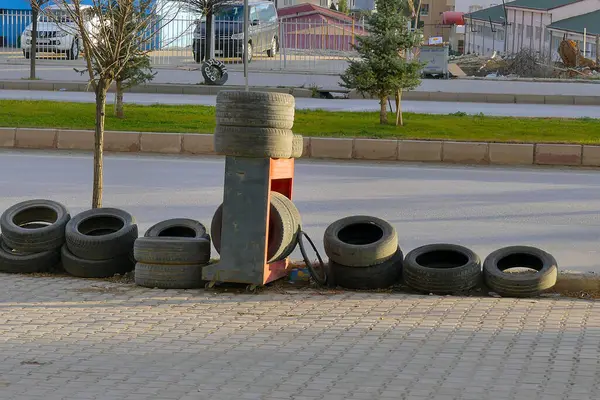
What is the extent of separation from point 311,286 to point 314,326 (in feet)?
4.74

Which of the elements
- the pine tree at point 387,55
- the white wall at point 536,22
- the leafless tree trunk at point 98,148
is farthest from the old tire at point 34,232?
the white wall at point 536,22

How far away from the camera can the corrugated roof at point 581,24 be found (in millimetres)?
53531

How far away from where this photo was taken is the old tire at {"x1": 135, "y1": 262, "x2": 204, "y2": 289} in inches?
324

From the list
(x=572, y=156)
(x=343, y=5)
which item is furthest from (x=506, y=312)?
(x=343, y=5)

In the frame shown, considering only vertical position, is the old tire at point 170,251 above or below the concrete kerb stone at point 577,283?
above

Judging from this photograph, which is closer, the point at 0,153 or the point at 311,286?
the point at 311,286

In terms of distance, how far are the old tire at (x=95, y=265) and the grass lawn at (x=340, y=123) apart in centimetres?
835

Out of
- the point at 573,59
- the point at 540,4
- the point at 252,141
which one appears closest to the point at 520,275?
the point at 252,141

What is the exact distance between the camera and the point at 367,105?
24234mm

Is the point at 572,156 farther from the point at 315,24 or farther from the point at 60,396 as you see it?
the point at 315,24

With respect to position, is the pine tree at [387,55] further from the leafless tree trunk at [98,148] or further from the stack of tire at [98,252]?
the stack of tire at [98,252]

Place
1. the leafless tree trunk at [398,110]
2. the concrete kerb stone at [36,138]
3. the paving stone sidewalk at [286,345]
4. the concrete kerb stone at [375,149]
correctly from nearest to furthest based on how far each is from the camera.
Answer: the paving stone sidewalk at [286,345]
the concrete kerb stone at [375,149]
the concrete kerb stone at [36,138]
the leafless tree trunk at [398,110]

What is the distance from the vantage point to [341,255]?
8.33 m

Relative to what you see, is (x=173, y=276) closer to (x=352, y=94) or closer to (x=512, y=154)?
(x=512, y=154)
